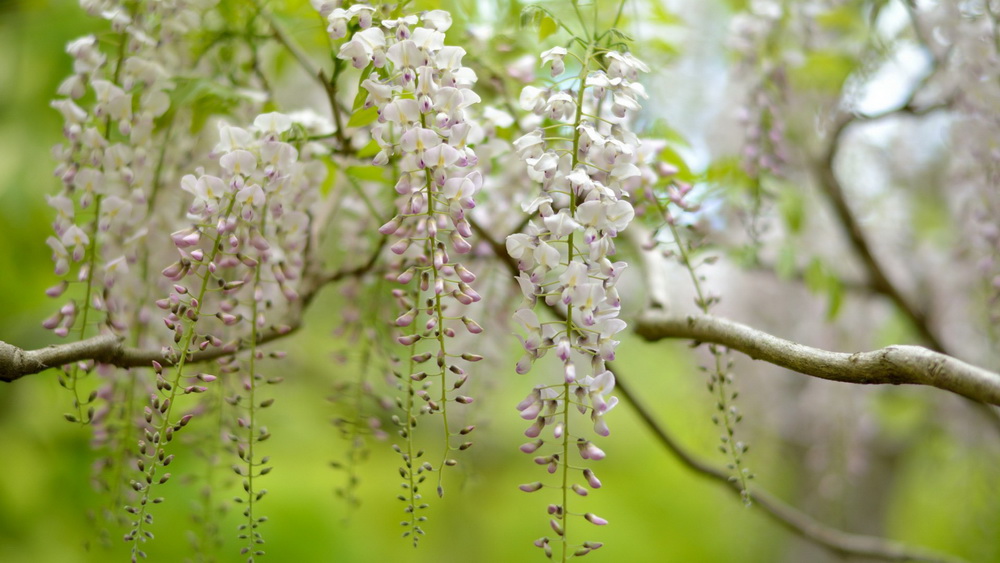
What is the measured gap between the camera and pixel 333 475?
311 centimetres

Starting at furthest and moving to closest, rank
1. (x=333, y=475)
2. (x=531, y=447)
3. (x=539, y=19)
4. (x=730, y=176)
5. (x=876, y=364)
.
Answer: (x=333, y=475) < (x=730, y=176) < (x=539, y=19) < (x=531, y=447) < (x=876, y=364)

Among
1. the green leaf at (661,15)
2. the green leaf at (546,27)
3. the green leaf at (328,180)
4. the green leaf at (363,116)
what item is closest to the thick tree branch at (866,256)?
the green leaf at (661,15)

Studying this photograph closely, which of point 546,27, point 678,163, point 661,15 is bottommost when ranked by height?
point 678,163

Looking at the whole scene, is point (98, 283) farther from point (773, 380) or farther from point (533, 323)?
point (773, 380)

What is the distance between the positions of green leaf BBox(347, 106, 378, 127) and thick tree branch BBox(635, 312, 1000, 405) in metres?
0.41

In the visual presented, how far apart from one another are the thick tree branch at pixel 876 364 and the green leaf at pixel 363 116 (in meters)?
0.41

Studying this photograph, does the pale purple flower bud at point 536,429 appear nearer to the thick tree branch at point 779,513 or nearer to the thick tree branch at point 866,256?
the thick tree branch at point 779,513

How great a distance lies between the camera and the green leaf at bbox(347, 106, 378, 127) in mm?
790

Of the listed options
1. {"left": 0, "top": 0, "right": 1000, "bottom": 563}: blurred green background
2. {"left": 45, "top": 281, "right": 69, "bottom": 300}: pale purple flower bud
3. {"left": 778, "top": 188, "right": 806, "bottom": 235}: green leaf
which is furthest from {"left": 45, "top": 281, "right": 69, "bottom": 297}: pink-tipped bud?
{"left": 778, "top": 188, "right": 806, "bottom": 235}: green leaf

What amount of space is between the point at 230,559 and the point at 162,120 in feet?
5.99

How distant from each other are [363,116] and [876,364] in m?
0.53

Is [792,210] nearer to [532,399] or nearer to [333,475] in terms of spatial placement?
[532,399]

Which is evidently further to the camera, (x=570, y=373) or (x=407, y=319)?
(x=407, y=319)

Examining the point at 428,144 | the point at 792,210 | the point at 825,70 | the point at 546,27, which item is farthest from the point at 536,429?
the point at 825,70
